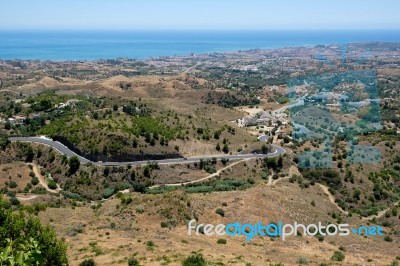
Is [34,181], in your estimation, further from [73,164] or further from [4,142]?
[4,142]

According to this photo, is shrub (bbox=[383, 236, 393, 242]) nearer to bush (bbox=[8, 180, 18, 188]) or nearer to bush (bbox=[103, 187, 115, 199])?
bush (bbox=[103, 187, 115, 199])

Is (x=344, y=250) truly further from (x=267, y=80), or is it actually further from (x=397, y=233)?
(x=267, y=80)

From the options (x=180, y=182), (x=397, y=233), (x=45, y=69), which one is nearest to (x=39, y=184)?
(x=180, y=182)

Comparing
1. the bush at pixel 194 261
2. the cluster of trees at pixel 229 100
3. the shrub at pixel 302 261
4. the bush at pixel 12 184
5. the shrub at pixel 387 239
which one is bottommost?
the cluster of trees at pixel 229 100

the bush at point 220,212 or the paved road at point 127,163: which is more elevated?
the bush at point 220,212

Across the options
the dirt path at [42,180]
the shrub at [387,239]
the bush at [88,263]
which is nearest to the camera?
the bush at [88,263]

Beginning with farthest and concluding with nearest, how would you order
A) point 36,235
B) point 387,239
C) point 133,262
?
point 387,239 → point 133,262 → point 36,235

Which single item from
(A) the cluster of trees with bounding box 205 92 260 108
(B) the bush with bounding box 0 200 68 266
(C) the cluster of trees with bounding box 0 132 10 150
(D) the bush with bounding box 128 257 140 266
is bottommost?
(A) the cluster of trees with bounding box 205 92 260 108

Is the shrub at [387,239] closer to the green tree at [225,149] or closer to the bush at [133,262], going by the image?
the bush at [133,262]

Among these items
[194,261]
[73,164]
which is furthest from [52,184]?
[194,261]

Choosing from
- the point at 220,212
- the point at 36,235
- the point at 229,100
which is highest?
the point at 36,235

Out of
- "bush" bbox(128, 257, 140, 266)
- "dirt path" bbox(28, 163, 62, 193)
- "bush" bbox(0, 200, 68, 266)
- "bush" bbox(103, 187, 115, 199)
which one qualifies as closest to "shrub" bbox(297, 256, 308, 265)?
"bush" bbox(128, 257, 140, 266)

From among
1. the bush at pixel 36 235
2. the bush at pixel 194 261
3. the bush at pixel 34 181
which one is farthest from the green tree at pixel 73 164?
the bush at pixel 36 235

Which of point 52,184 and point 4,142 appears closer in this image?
A: point 52,184
